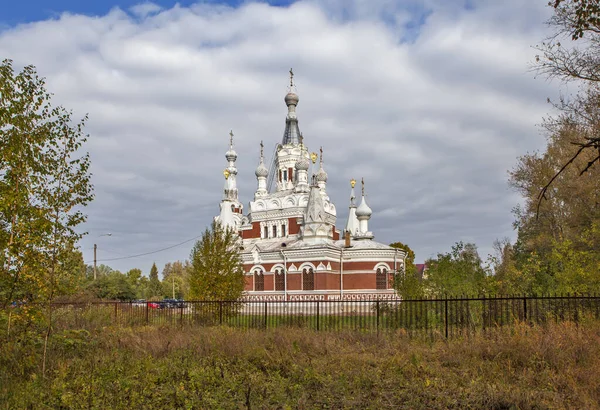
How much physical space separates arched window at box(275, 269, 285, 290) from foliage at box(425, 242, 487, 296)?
743 inches

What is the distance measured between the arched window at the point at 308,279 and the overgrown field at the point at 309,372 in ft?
70.5

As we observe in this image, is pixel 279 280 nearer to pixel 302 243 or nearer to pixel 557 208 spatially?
pixel 302 243

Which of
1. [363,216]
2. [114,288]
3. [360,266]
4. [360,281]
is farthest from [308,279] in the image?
[114,288]

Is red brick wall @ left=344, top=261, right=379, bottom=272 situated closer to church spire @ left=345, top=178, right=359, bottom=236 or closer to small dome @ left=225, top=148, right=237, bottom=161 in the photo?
church spire @ left=345, top=178, right=359, bottom=236

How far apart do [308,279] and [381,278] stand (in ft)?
16.8

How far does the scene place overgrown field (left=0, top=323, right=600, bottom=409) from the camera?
7562mm

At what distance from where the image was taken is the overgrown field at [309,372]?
7.56 m

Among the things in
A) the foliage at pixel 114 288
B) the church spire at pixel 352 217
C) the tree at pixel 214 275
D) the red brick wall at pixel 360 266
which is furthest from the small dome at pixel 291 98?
the tree at pixel 214 275

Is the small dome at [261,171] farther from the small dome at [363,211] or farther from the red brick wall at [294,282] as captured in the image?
the red brick wall at [294,282]

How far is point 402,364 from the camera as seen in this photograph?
376 inches

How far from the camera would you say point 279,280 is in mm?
36094

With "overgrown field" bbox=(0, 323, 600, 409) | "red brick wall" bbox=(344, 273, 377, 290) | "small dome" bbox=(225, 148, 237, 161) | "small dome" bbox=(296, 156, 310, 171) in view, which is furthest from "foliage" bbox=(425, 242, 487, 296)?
"small dome" bbox=(225, 148, 237, 161)

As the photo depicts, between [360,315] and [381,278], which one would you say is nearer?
[360,315]

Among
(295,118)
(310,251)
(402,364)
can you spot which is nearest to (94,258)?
(310,251)
